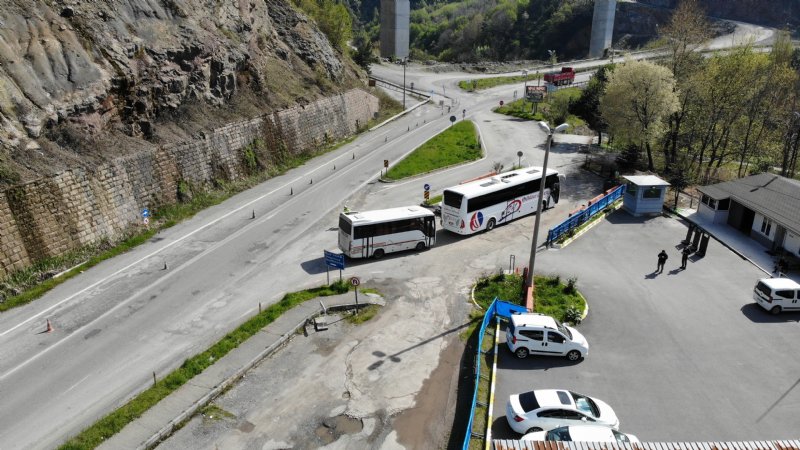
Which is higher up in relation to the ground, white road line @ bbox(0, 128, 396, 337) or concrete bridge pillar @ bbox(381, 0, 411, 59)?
concrete bridge pillar @ bbox(381, 0, 411, 59)

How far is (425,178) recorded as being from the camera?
4547 cm

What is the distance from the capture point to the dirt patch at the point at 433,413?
55.5 ft

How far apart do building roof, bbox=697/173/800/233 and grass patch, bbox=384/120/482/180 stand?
20.8 meters


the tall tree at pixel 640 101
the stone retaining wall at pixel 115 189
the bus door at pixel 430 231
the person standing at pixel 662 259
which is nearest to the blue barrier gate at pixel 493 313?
the bus door at pixel 430 231

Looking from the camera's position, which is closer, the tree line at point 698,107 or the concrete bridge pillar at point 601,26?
the tree line at point 698,107

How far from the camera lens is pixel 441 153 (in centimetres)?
5197

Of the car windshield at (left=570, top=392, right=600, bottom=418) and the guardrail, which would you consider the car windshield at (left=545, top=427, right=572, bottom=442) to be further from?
the guardrail

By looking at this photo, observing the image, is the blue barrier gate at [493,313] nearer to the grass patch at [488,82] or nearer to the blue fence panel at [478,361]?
the blue fence panel at [478,361]

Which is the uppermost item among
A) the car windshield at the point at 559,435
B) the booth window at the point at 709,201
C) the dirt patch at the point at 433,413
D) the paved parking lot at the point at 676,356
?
the booth window at the point at 709,201

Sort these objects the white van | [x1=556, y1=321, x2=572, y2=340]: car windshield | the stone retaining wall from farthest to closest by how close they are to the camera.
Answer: the stone retaining wall < the white van < [x1=556, y1=321, x2=572, y2=340]: car windshield

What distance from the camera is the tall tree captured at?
1775 inches

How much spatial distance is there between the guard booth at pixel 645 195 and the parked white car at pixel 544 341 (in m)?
19.9

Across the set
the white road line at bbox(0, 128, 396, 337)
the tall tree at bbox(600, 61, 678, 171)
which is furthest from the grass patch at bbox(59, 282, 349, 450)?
the tall tree at bbox(600, 61, 678, 171)

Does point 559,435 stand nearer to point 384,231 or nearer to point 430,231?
point 384,231
